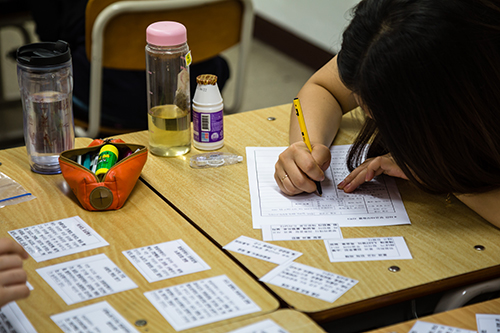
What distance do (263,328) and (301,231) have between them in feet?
0.83

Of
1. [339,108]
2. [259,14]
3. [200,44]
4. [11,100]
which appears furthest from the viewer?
[259,14]

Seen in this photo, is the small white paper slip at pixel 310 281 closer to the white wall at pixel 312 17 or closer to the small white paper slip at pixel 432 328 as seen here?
the small white paper slip at pixel 432 328

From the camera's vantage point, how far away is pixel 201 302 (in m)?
0.77

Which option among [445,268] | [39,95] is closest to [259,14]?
[39,95]

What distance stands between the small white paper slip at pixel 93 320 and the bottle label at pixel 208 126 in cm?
53

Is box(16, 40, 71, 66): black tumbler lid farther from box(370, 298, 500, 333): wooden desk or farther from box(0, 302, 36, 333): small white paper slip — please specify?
box(370, 298, 500, 333): wooden desk

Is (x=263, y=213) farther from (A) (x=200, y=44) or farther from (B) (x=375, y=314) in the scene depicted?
(A) (x=200, y=44)

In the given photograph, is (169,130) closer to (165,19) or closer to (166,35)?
(166,35)

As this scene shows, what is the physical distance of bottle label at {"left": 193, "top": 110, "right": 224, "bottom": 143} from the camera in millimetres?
1203

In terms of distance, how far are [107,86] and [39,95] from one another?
2.84 ft

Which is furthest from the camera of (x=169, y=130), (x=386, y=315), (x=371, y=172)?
(x=169, y=130)

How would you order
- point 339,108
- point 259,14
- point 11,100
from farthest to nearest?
point 259,14, point 11,100, point 339,108

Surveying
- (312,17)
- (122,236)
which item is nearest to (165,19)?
(122,236)

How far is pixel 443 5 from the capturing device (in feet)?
2.87
